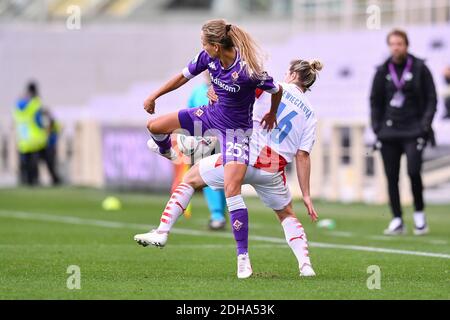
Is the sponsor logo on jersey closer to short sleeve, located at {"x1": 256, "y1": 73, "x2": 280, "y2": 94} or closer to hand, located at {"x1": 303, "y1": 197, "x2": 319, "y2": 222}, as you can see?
short sleeve, located at {"x1": 256, "y1": 73, "x2": 280, "y2": 94}

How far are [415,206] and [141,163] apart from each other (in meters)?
9.96

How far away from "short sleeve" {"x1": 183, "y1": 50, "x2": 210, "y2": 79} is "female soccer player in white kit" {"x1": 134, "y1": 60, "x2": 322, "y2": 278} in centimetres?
48

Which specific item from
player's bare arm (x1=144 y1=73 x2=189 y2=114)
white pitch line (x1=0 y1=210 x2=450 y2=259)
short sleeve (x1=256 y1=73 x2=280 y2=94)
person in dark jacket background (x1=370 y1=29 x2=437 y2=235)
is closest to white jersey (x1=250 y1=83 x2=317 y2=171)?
short sleeve (x1=256 y1=73 x2=280 y2=94)

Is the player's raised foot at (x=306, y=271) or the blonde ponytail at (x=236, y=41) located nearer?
the blonde ponytail at (x=236, y=41)

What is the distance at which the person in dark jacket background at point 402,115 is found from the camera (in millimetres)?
14672

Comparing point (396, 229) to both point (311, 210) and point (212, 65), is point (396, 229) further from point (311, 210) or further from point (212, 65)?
point (212, 65)

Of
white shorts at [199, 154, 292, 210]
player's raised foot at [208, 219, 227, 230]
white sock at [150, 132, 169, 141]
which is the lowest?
player's raised foot at [208, 219, 227, 230]

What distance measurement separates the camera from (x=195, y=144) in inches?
418

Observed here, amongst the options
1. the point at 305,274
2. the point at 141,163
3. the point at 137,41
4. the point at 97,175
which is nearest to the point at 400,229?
the point at 305,274

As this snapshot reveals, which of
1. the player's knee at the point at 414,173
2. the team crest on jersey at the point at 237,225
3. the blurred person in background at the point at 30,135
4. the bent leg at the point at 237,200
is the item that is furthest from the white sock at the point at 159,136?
the blurred person in background at the point at 30,135

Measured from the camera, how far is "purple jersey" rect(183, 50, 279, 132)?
960cm

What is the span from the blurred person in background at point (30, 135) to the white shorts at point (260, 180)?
1865 centimetres

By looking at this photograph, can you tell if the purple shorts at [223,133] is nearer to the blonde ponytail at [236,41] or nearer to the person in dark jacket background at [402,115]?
the blonde ponytail at [236,41]

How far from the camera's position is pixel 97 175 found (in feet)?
88.4
